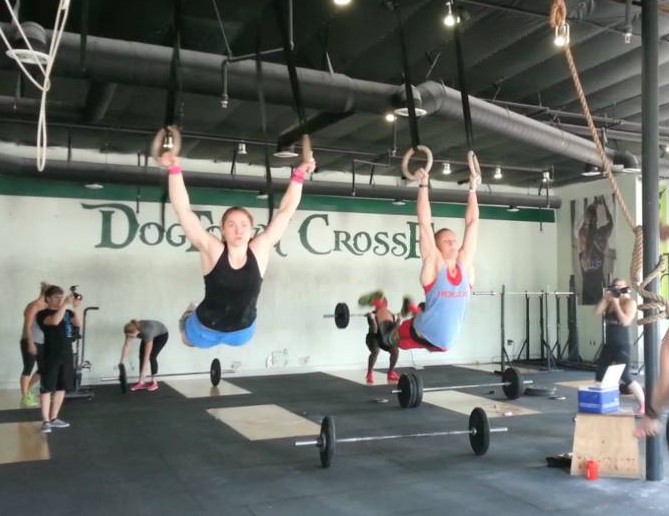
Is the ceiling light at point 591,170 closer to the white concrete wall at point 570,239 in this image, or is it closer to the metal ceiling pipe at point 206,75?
the white concrete wall at point 570,239

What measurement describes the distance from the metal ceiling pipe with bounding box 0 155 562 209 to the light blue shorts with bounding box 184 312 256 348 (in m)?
3.46

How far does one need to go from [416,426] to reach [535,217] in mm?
6051

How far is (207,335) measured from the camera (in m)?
2.87

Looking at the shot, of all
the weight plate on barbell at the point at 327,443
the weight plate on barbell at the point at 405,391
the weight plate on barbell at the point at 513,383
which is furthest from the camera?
the weight plate on barbell at the point at 513,383

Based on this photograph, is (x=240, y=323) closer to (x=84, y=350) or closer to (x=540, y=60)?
(x=540, y=60)

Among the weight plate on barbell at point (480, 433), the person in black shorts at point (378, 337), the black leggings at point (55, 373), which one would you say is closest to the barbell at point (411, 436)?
the weight plate on barbell at point (480, 433)

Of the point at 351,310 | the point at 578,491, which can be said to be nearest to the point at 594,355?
the point at 351,310

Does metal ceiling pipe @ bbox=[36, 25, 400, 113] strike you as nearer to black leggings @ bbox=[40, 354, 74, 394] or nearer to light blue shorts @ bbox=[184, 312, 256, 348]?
light blue shorts @ bbox=[184, 312, 256, 348]

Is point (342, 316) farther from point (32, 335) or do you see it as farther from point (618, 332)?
point (32, 335)

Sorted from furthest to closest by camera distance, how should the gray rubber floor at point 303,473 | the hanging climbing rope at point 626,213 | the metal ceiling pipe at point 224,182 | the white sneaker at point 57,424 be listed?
the metal ceiling pipe at point 224,182 → the white sneaker at point 57,424 → the gray rubber floor at point 303,473 → the hanging climbing rope at point 626,213

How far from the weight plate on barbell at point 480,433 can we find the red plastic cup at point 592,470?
66cm

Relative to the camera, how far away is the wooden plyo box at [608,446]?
12.8 ft

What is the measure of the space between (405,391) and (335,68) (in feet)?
9.82

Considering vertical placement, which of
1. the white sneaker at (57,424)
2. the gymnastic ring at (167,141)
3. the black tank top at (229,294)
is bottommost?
the white sneaker at (57,424)
